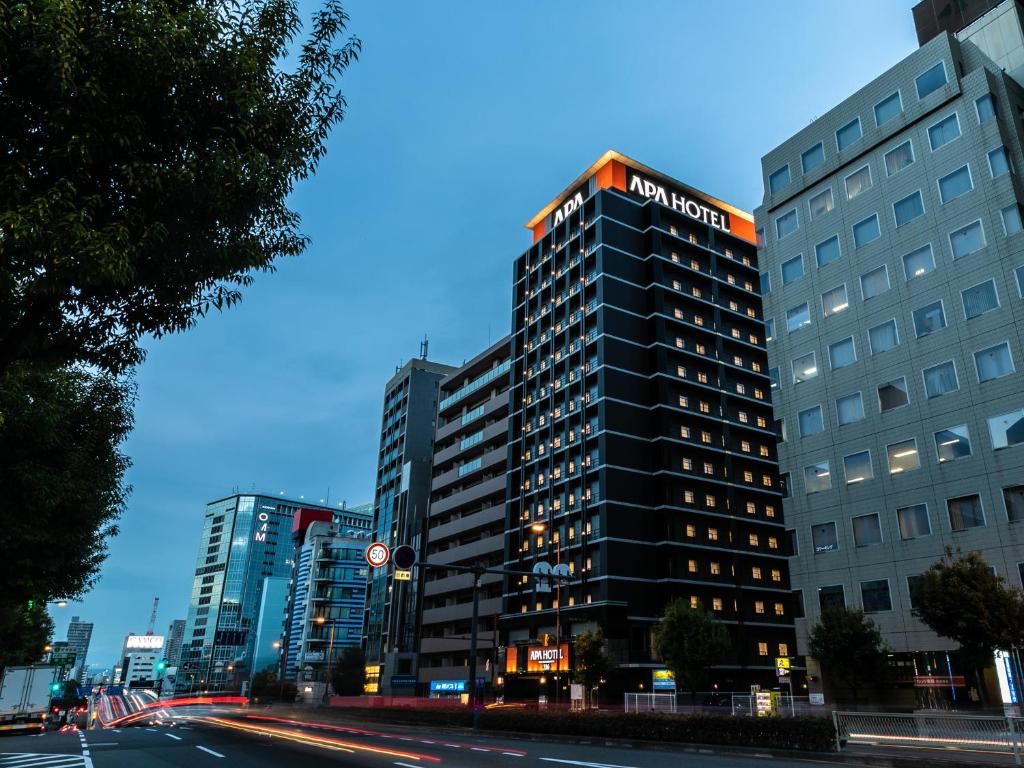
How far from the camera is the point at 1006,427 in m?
35.9

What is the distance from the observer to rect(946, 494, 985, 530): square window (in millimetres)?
36125

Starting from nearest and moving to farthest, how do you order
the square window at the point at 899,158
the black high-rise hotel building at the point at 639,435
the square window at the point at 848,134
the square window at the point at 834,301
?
1. the square window at the point at 899,158
2. the square window at the point at 834,301
3. the square window at the point at 848,134
4. the black high-rise hotel building at the point at 639,435

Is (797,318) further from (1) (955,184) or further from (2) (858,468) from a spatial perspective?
(1) (955,184)

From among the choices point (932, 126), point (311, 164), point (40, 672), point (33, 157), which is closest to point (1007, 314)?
point (932, 126)

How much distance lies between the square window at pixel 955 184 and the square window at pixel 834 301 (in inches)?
304

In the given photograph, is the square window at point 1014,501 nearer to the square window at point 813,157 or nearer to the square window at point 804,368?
the square window at point 804,368

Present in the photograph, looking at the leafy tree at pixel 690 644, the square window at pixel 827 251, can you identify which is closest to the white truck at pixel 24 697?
the leafy tree at pixel 690 644

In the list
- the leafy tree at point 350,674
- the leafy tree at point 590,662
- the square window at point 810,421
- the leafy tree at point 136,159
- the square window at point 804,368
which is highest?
the square window at point 804,368

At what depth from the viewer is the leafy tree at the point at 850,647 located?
35.9 metres

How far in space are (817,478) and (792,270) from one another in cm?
1537

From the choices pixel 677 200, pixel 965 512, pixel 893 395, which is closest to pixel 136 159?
pixel 965 512

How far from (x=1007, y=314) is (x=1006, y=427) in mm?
6154

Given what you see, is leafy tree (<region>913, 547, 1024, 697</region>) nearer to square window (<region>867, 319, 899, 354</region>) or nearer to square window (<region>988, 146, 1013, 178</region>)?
square window (<region>867, 319, 899, 354</region>)

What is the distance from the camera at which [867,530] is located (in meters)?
41.3
